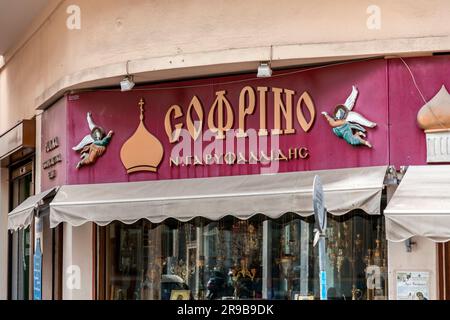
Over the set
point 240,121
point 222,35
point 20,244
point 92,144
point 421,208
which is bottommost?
point 20,244

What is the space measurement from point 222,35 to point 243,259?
3230 millimetres

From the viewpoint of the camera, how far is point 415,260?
1030cm

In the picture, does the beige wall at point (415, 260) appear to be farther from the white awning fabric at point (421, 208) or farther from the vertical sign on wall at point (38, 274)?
the vertical sign on wall at point (38, 274)

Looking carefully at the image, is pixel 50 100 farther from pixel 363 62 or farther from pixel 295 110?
pixel 363 62

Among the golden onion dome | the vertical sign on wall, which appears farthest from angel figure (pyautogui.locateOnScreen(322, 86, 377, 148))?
the vertical sign on wall

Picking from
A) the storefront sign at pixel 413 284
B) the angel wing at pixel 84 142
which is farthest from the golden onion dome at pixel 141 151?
the storefront sign at pixel 413 284

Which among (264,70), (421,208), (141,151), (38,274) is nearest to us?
(421,208)

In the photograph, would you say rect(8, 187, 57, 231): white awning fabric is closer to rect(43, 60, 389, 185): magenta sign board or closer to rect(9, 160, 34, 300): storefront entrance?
rect(43, 60, 389, 185): magenta sign board

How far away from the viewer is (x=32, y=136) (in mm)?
16016

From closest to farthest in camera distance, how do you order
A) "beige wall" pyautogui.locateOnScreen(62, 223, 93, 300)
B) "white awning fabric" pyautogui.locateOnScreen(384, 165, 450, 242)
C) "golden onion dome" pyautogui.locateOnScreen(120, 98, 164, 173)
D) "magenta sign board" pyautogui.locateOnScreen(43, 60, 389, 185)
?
"white awning fabric" pyautogui.locateOnScreen(384, 165, 450, 242) → "magenta sign board" pyautogui.locateOnScreen(43, 60, 389, 185) → "golden onion dome" pyautogui.locateOnScreen(120, 98, 164, 173) → "beige wall" pyautogui.locateOnScreen(62, 223, 93, 300)

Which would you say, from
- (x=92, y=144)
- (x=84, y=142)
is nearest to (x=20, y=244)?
(x=84, y=142)

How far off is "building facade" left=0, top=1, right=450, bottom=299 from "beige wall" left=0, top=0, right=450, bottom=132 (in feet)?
0.07

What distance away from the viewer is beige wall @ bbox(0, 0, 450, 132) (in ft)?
34.7

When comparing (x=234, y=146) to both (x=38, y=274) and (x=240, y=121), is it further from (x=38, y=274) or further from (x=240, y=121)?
(x=38, y=274)
